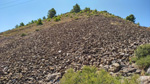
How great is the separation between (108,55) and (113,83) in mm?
2805

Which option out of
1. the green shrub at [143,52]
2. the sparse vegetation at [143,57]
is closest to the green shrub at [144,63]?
the sparse vegetation at [143,57]

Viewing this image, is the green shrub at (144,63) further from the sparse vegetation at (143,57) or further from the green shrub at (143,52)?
the green shrub at (143,52)

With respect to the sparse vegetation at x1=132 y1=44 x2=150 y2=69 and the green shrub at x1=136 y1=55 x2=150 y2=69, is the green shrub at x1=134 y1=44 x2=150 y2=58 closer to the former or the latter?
the sparse vegetation at x1=132 y1=44 x2=150 y2=69

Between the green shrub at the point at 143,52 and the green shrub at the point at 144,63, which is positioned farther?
the green shrub at the point at 143,52

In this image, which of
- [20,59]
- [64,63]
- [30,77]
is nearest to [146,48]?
[64,63]

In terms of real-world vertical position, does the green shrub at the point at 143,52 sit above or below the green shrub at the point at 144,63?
above

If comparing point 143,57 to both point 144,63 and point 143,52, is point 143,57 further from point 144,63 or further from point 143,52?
point 144,63

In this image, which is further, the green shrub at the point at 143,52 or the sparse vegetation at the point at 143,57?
the green shrub at the point at 143,52

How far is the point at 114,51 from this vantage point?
19.4 ft

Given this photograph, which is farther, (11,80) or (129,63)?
(129,63)

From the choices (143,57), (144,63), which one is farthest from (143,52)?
(144,63)

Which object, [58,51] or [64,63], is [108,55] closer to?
[64,63]

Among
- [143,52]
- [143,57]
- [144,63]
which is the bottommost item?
[144,63]

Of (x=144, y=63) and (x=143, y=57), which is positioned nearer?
(x=144, y=63)
